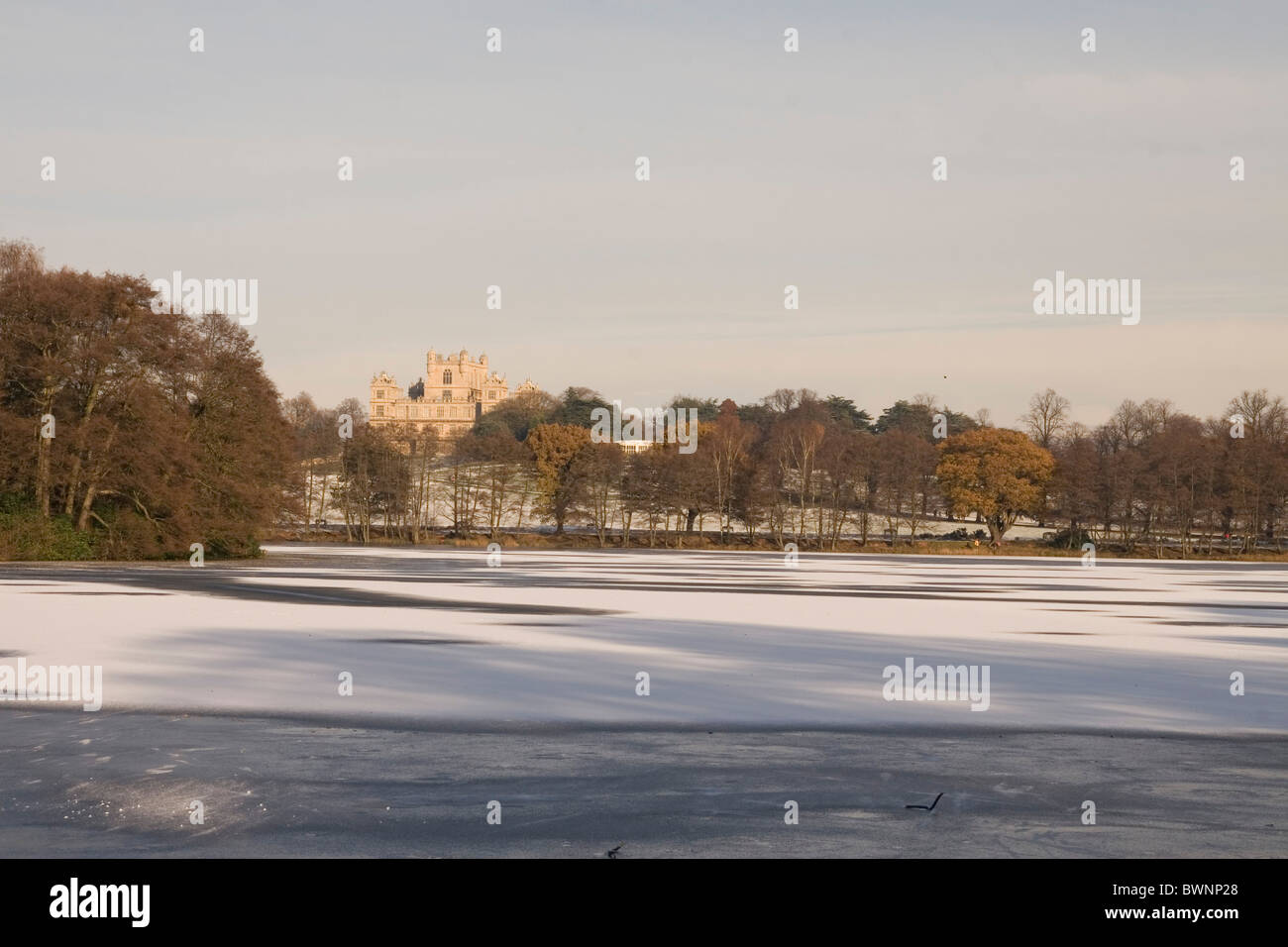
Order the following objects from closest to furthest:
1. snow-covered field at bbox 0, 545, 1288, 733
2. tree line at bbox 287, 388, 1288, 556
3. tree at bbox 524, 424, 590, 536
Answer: snow-covered field at bbox 0, 545, 1288, 733 < tree line at bbox 287, 388, 1288, 556 < tree at bbox 524, 424, 590, 536

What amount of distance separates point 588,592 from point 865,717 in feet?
61.1

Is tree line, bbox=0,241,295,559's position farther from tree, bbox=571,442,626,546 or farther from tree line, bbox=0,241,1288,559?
tree, bbox=571,442,626,546

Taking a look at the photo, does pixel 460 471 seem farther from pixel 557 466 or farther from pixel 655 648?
pixel 655 648

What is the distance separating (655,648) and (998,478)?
64757 mm

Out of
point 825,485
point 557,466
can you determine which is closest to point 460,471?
point 557,466

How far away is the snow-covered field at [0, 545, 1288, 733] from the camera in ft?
41.9

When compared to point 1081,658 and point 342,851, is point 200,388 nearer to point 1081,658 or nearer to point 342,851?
point 1081,658

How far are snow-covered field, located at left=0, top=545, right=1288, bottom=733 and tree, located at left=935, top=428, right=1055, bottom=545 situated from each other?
4415cm

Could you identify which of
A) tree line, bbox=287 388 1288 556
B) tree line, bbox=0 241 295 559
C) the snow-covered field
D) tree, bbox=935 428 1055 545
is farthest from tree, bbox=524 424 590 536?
the snow-covered field

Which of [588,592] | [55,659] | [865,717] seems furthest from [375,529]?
[865,717]

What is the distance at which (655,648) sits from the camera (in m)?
18.0

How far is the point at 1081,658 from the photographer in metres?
17.2
